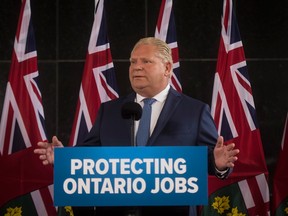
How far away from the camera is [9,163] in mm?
4777

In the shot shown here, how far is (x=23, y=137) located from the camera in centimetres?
477

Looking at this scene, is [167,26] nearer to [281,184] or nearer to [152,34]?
[152,34]

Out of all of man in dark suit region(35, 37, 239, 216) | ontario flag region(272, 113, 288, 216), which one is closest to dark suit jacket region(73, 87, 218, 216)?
man in dark suit region(35, 37, 239, 216)

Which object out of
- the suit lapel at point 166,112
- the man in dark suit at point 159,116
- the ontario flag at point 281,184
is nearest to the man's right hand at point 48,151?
the man in dark suit at point 159,116

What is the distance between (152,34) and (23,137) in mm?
1593

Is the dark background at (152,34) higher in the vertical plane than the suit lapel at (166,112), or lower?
higher

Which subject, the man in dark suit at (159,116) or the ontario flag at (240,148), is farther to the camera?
the ontario flag at (240,148)

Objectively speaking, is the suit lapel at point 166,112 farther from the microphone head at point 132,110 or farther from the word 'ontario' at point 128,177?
the word 'ontario' at point 128,177

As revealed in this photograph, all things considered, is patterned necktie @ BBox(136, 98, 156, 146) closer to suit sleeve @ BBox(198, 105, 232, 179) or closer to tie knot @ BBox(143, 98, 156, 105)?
tie knot @ BBox(143, 98, 156, 105)

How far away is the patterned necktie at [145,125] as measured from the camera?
224 centimetres

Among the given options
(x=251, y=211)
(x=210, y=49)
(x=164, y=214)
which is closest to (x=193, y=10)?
(x=210, y=49)

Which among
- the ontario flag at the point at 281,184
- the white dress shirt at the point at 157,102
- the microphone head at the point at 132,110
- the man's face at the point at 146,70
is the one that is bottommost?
the microphone head at the point at 132,110

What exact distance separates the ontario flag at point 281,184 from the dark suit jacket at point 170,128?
8.71 ft

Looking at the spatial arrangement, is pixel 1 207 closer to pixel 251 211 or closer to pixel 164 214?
pixel 251 211
